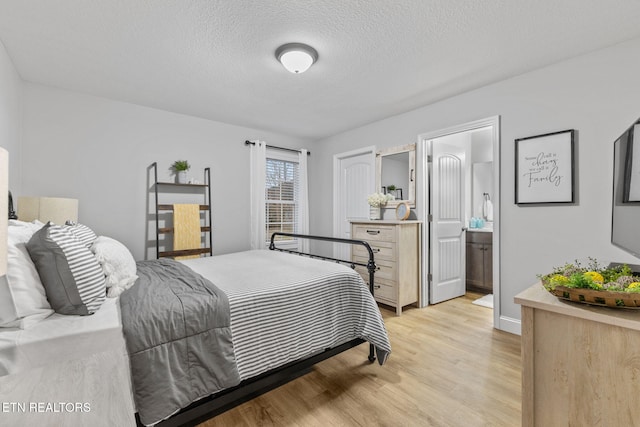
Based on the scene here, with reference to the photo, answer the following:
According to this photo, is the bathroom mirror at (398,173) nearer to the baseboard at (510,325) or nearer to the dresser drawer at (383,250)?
the dresser drawer at (383,250)

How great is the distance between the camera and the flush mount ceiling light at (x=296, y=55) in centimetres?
216

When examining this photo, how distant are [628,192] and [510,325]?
6.26 ft

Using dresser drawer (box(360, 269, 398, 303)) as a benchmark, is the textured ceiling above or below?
above

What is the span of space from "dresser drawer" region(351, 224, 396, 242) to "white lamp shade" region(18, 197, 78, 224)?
9.89 ft

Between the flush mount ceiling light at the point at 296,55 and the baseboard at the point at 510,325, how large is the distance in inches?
118

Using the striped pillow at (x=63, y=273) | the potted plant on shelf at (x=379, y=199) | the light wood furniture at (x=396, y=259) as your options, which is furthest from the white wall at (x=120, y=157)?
the striped pillow at (x=63, y=273)

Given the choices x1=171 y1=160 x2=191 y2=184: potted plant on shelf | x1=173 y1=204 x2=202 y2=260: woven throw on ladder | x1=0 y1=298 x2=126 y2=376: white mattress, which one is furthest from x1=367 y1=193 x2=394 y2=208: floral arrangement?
x1=0 y1=298 x2=126 y2=376: white mattress

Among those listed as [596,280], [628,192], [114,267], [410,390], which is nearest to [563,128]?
[628,192]

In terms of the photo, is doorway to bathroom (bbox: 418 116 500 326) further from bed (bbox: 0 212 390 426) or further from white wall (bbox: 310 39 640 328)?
bed (bbox: 0 212 390 426)

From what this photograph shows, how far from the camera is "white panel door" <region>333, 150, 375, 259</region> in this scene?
4207mm

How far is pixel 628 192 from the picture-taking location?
1.32m

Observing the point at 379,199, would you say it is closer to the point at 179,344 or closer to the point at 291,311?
the point at 291,311

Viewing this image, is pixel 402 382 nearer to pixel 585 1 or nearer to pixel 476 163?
pixel 585 1

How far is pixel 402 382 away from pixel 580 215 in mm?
2023
